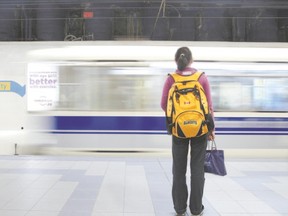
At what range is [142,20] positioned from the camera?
16250mm

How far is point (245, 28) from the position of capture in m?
16.4

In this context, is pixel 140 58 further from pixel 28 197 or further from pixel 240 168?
pixel 28 197

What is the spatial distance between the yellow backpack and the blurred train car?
170 inches

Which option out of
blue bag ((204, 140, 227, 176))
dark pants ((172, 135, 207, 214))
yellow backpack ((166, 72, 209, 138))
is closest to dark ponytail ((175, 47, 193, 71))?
yellow backpack ((166, 72, 209, 138))

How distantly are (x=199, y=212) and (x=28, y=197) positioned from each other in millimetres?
2114

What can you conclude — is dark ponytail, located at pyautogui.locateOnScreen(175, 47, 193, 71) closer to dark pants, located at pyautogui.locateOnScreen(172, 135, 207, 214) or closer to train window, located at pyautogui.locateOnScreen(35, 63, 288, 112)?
dark pants, located at pyautogui.locateOnScreen(172, 135, 207, 214)

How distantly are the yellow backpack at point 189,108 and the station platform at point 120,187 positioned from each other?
1.02m

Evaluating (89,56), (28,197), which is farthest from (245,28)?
(28,197)

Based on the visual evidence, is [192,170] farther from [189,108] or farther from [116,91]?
[116,91]

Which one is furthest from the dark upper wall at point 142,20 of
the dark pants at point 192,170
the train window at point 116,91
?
the dark pants at point 192,170

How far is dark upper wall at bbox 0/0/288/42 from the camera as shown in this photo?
52.9 ft

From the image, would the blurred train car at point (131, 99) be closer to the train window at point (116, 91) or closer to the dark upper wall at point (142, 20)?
the train window at point (116, 91)

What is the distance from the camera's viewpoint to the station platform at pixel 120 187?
437cm

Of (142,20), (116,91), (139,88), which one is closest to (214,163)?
(139,88)
